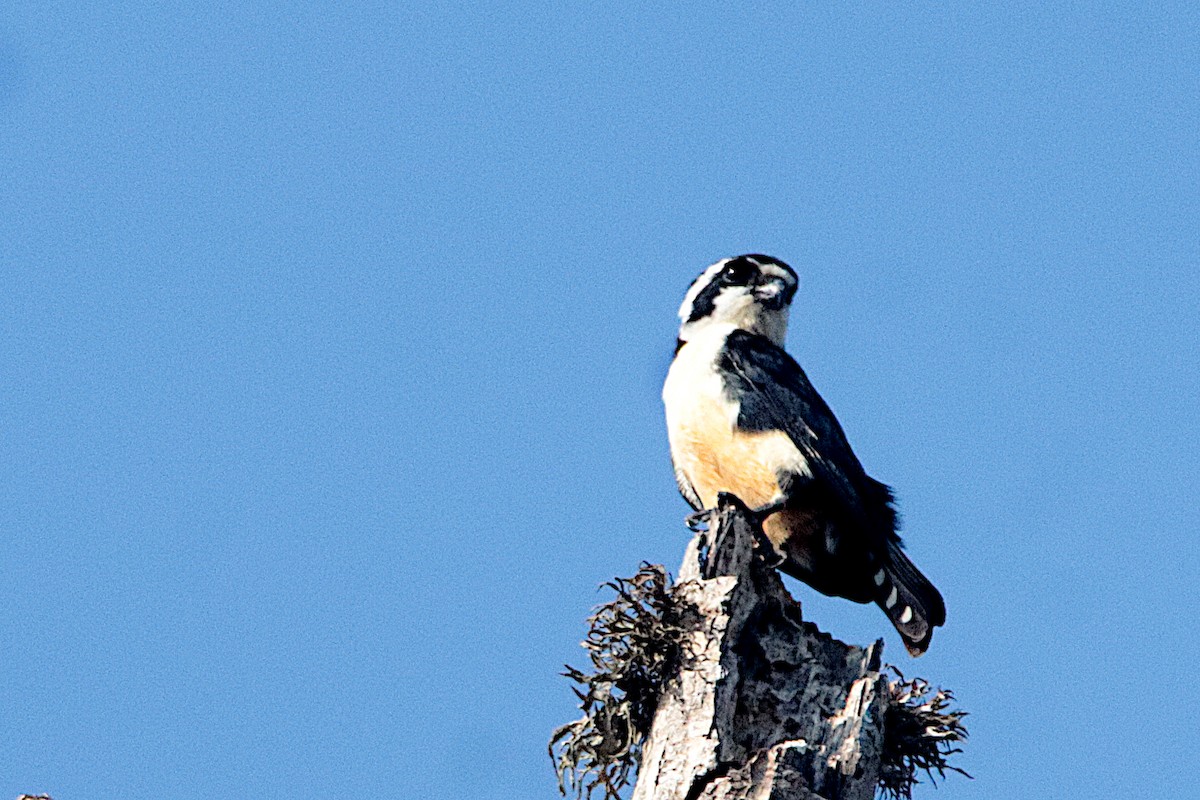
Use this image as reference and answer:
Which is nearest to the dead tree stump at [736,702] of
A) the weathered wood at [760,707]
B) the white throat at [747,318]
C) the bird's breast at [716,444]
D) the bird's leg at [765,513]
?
the weathered wood at [760,707]

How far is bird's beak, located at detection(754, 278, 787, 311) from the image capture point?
9.29 meters

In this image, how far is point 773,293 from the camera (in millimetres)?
9289

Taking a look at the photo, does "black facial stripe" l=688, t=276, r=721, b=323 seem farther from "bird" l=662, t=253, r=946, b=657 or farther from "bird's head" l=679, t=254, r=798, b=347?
"bird" l=662, t=253, r=946, b=657

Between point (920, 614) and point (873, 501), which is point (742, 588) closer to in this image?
point (920, 614)

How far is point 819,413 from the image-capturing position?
8359mm

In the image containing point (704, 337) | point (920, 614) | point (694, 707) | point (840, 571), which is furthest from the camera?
point (704, 337)

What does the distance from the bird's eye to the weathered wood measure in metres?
3.83

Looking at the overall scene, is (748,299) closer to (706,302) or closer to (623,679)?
(706,302)

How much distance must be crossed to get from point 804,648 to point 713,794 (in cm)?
68

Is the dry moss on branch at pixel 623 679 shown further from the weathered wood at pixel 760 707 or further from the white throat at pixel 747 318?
the white throat at pixel 747 318

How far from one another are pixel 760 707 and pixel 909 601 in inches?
86.4

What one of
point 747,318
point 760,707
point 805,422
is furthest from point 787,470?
point 760,707

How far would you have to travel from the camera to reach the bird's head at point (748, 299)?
9312 millimetres

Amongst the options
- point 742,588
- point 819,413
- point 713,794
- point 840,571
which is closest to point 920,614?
point 840,571
